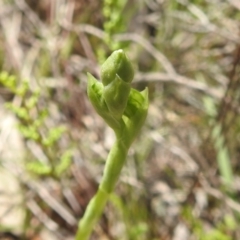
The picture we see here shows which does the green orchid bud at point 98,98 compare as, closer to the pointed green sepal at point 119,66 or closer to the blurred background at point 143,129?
the pointed green sepal at point 119,66

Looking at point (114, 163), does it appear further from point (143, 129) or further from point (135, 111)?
point (143, 129)

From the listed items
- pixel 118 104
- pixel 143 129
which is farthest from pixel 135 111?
pixel 143 129

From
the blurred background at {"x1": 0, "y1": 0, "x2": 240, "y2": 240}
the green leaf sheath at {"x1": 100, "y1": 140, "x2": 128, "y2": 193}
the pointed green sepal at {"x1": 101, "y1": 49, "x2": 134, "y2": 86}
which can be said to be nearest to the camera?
the pointed green sepal at {"x1": 101, "y1": 49, "x2": 134, "y2": 86}

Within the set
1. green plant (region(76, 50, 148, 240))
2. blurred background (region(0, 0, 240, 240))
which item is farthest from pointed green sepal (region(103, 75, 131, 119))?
blurred background (region(0, 0, 240, 240))

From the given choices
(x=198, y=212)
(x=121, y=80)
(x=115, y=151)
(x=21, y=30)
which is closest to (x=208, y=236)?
(x=198, y=212)

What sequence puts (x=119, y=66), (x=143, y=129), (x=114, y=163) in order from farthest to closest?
1. (x=143, y=129)
2. (x=114, y=163)
3. (x=119, y=66)

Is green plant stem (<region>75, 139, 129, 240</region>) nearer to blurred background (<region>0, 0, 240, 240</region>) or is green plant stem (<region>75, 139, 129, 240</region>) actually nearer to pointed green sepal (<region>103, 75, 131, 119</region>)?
pointed green sepal (<region>103, 75, 131, 119</region>)

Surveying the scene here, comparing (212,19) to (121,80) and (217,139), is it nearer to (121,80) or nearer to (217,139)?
(217,139)

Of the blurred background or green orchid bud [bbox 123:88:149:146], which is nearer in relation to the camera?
green orchid bud [bbox 123:88:149:146]
